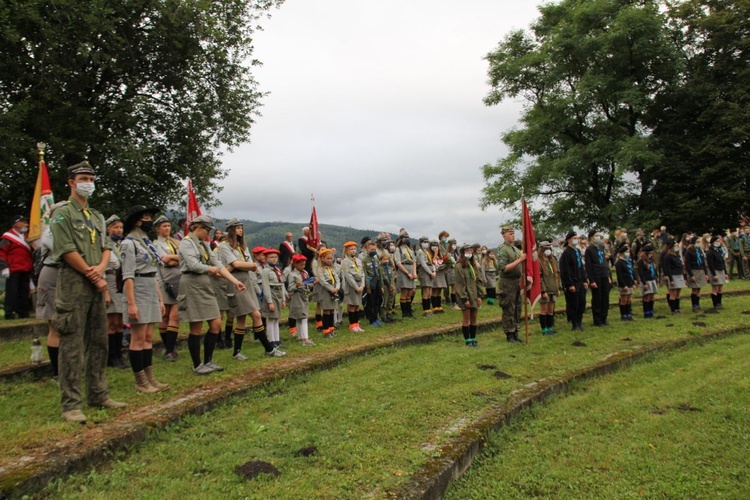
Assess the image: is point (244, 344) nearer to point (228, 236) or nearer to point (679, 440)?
point (228, 236)

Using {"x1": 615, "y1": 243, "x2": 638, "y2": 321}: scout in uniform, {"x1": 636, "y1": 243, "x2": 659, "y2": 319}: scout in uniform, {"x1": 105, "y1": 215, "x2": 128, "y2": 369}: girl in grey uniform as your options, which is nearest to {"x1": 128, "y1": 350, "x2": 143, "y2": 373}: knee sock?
{"x1": 105, "y1": 215, "x2": 128, "y2": 369}: girl in grey uniform

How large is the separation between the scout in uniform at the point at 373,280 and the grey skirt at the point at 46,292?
7.08m

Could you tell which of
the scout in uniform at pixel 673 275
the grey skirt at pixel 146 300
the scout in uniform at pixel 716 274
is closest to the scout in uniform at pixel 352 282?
the grey skirt at pixel 146 300

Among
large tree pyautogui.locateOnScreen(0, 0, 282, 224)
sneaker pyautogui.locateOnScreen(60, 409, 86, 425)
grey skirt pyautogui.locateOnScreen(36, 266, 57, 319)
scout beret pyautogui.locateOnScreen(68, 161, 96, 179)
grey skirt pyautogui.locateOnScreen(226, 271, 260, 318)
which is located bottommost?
sneaker pyautogui.locateOnScreen(60, 409, 86, 425)

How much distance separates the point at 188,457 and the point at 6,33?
1494 centimetres

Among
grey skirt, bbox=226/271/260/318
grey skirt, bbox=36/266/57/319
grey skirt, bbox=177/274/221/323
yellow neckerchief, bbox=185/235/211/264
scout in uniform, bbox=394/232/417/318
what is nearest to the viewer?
grey skirt, bbox=36/266/57/319

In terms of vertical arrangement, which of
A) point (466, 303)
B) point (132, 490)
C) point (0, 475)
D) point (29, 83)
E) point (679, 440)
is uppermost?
point (29, 83)

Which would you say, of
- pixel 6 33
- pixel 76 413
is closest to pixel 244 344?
pixel 76 413

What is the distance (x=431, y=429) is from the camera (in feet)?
17.1

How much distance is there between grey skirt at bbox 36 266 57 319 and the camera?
20.6 ft

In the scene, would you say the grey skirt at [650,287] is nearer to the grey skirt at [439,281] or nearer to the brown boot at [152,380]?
the grey skirt at [439,281]

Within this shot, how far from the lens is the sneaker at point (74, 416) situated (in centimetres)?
473

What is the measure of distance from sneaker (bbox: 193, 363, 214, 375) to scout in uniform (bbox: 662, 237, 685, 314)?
12136 mm

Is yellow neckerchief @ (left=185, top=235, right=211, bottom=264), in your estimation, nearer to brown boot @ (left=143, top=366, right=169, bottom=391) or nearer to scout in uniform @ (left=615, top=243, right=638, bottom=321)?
brown boot @ (left=143, top=366, right=169, bottom=391)
